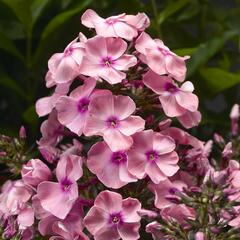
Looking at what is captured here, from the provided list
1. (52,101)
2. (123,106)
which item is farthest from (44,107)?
(123,106)

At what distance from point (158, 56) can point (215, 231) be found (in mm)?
217

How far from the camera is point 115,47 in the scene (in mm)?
767

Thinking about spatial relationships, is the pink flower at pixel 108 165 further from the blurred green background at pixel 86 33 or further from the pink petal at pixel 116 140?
the blurred green background at pixel 86 33

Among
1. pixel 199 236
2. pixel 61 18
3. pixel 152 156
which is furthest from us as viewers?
pixel 61 18

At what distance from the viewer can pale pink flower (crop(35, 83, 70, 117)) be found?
79 centimetres

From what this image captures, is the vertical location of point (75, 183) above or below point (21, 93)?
above

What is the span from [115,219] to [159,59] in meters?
0.18

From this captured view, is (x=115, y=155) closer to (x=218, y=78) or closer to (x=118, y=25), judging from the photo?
(x=118, y=25)

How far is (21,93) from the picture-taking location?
1103 millimetres

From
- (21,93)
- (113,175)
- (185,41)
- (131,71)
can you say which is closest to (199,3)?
(185,41)

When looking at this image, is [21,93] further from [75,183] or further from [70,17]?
[75,183]

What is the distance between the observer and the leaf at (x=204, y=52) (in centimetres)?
103

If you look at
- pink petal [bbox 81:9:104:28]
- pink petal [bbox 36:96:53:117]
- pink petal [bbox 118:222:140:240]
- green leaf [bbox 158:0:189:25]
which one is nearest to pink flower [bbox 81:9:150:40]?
pink petal [bbox 81:9:104:28]

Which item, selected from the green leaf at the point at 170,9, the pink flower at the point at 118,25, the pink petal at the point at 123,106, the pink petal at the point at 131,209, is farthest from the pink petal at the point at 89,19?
the green leaf at the point at 170,9
